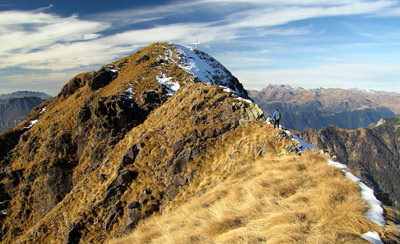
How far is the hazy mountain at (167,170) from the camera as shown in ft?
30.9

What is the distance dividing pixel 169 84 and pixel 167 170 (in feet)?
92.9

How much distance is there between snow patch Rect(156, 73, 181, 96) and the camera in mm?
49216

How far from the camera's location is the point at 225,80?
62562 mm

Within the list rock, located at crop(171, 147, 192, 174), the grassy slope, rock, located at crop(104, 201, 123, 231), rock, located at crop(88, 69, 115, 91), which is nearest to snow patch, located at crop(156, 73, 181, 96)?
rock, located at crop(88, 69, 115, 91)

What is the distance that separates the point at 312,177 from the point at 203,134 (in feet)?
54.1

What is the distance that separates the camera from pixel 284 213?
8.92 metres

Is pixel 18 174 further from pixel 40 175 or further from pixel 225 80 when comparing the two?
pixel 225 80

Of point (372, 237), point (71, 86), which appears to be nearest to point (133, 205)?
point (372, 237)

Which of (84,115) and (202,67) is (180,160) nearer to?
(84,115)

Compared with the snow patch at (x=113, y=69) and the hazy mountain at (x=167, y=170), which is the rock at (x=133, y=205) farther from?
the snow patch at (x=113, y=69)

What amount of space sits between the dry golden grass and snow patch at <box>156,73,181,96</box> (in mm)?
36878

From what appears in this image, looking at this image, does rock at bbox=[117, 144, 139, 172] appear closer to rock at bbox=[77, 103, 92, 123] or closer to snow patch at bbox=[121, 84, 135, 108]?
snow patch at bbox=[121, 84, 135, 108]

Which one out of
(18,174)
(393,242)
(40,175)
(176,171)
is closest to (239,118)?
(176,171)

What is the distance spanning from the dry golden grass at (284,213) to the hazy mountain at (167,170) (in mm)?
54
